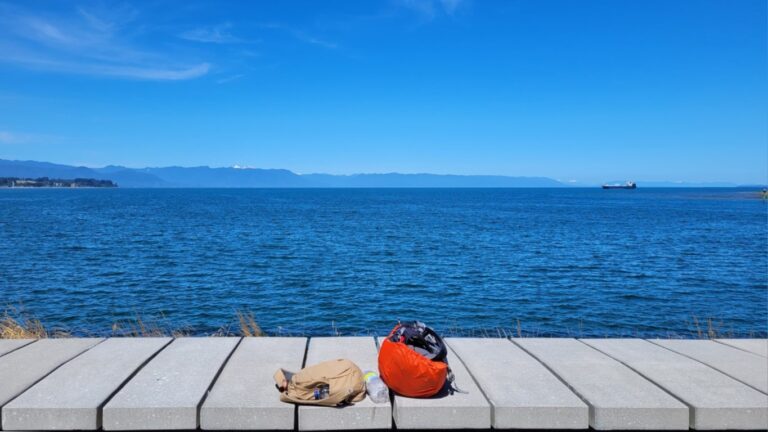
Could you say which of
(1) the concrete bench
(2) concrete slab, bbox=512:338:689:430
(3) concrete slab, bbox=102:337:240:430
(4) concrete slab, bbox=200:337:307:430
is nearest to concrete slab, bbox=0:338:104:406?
(1) the concrete bench

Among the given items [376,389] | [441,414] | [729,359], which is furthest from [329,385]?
[729,359]

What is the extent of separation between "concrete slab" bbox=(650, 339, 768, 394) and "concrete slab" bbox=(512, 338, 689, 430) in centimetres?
120

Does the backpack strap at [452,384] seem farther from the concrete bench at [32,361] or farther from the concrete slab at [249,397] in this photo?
the concrete bench at [32,361]

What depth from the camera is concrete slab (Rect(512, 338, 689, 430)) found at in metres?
5.70

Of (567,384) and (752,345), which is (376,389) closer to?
(567,384)

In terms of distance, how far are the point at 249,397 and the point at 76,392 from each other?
176 cm

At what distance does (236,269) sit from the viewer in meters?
29.5

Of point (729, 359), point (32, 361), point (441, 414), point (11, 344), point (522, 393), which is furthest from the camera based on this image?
point (11, 344)

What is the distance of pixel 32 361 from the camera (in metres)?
6.90

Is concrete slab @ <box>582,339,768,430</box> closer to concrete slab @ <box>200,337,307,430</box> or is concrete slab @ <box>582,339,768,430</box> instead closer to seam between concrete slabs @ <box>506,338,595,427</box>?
seam between concrete slabs @ <box>506,338,595,427</box>

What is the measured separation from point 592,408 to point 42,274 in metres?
28.6

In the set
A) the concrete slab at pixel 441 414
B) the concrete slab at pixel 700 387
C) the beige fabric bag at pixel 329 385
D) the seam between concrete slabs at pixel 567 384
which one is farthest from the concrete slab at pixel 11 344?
the concrete slab at pixel 700 387

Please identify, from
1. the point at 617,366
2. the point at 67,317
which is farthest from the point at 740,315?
the point at 67,317

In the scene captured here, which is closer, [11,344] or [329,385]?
[329,385]
